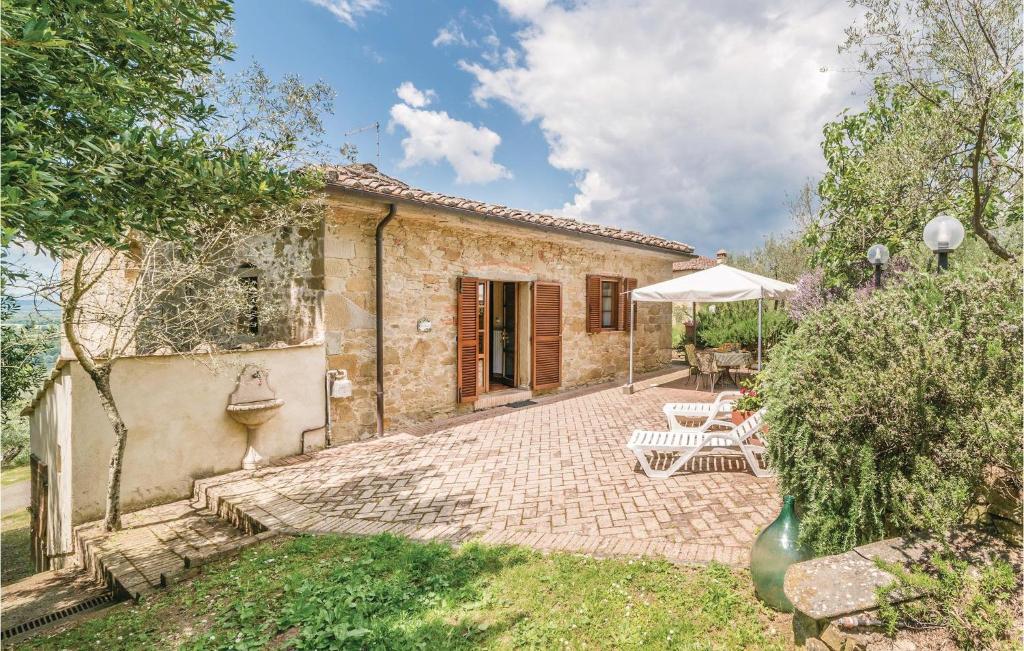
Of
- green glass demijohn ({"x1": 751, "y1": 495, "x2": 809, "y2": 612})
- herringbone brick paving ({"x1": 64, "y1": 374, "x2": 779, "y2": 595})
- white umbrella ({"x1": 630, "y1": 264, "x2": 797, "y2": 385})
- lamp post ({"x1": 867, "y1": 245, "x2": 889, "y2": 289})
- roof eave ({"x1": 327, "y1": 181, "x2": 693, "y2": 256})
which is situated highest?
roof eave ({"x1": 327, "y1": 181, "x2": 693, "y2": 256})

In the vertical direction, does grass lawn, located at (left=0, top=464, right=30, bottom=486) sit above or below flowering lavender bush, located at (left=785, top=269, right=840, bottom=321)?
below

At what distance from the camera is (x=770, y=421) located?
271 centimetres

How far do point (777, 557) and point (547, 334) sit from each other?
694 cm

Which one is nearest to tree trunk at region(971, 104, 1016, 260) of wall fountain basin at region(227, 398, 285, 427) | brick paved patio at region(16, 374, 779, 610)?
brick paved patio at region(16, 374, 779, 610)

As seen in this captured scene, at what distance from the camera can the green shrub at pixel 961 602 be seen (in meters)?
1.73

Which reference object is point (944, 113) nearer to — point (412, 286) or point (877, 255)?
point (877, 255)

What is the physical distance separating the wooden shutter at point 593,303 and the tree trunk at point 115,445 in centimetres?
826

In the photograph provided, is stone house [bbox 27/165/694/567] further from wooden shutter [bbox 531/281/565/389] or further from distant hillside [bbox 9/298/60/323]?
distant hillside [bbox 9/298/60/323]

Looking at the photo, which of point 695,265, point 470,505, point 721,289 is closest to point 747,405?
point 721,289

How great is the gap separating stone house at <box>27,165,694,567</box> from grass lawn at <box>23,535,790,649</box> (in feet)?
6.87

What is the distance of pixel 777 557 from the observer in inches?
98.4

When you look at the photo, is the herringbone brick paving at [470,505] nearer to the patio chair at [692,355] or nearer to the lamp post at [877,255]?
the lamp post at [877,255]

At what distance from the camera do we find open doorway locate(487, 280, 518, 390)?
33.3 feet

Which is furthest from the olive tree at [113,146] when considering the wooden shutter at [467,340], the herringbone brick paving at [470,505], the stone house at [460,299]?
the wooden shutter at [467,340]
